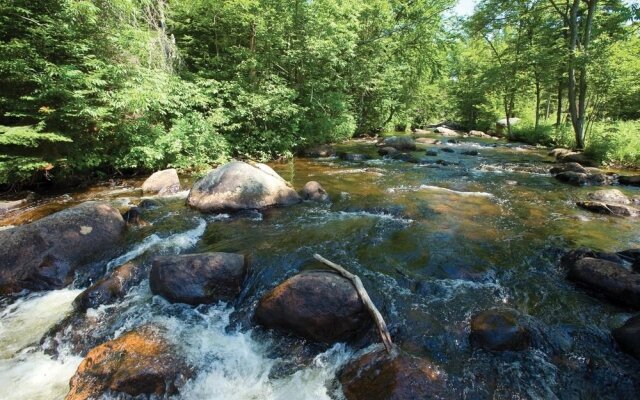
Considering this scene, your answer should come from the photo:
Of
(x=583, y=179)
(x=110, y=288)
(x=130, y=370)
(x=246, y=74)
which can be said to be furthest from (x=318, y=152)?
(x=130, y=370)

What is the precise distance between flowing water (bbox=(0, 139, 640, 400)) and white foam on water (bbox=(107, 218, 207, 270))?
2 cm

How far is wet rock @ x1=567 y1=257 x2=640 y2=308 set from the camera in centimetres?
446

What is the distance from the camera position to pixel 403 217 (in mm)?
7734

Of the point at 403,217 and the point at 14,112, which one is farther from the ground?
the point at 14,112

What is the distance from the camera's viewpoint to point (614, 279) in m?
4.64

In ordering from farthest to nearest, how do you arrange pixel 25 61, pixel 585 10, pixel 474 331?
pixel 585 10, pixel 25 61, pixel 474 331

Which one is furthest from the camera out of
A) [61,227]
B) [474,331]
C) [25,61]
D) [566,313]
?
[25,61]

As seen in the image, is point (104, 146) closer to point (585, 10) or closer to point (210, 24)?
point (210, 24)

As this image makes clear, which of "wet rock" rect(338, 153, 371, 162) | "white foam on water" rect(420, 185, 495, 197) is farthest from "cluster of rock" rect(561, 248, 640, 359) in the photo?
"wet rock" rect(338, 153, 371, 162)

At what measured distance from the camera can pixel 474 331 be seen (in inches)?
A: 156

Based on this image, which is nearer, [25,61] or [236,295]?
[236,295]

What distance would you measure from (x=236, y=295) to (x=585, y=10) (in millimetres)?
22753

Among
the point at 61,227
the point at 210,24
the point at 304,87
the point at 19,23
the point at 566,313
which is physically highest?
the point at 210,24

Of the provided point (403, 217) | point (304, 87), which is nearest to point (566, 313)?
point (403, 217)
